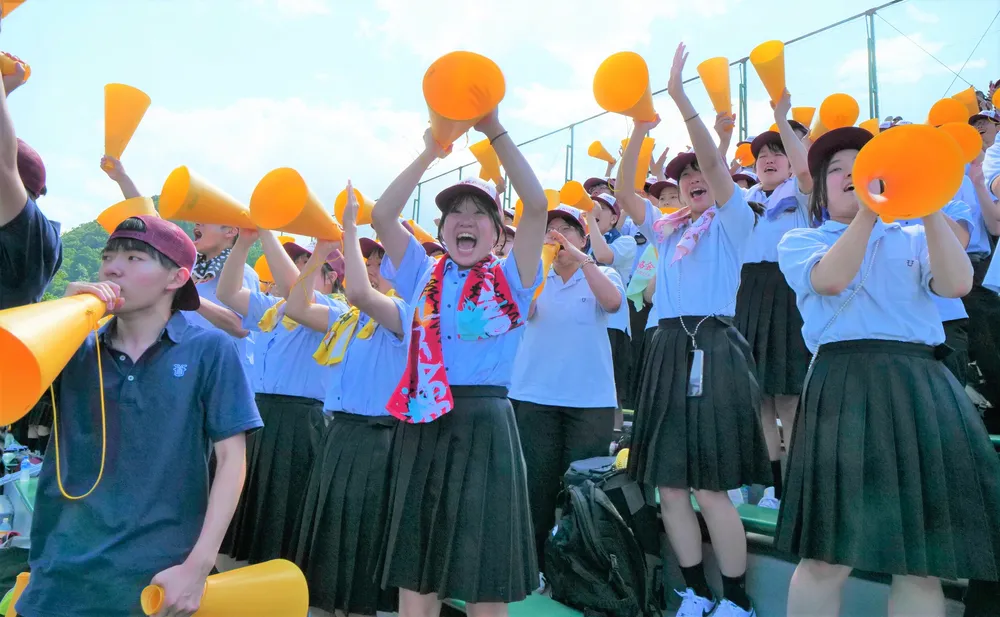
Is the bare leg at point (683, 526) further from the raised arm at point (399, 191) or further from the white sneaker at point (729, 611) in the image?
the raised arm at point (399, 191)

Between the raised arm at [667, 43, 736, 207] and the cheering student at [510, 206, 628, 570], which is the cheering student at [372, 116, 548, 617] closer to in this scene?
the raised arm at [667, 43, 736, 207]

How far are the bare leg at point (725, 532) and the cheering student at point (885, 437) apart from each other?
0.53m

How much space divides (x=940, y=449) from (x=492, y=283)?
5.07ft

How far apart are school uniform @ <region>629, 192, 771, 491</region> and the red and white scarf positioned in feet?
2.95

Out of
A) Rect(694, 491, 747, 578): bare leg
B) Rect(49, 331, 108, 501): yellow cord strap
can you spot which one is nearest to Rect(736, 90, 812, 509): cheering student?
Rect(694, 491, 747, 578): bare leg

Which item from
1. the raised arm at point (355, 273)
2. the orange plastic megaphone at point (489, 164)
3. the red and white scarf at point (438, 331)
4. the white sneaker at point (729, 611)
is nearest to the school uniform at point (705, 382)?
the white sneaker at point (729, 611)

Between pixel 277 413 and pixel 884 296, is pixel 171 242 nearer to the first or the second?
pixel 277 413

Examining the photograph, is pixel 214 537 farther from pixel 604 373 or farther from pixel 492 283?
pixel 604 373

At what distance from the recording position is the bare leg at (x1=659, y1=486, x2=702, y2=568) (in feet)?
9.62

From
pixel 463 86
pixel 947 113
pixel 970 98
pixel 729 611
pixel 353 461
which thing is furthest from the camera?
pixel 970 98

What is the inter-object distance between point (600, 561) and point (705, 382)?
0.92m

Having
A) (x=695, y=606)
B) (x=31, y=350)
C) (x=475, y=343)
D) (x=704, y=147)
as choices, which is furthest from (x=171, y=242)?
(x=695, y=606)

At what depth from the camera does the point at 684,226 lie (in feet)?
11.0

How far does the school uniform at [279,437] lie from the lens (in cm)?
356
